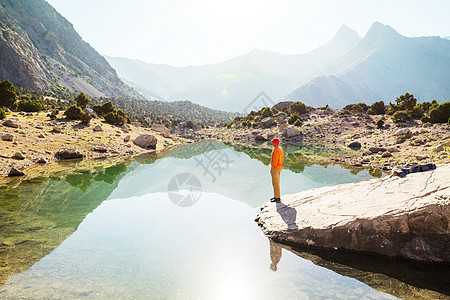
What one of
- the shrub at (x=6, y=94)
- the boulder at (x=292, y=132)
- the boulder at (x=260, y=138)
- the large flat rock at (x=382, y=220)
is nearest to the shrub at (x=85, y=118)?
the shrub at (x=6, y=94)

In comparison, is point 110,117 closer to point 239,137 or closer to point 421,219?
point 239,137

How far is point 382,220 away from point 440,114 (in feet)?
131

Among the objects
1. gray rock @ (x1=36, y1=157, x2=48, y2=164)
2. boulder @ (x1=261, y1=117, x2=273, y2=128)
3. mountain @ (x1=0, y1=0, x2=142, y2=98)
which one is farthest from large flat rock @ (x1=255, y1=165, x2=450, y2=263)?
mountain @ (x1=0, y1=0, x2=142, y2=98)

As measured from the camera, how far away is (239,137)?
66.9 m

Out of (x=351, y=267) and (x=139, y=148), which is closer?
(x=351, y=267)

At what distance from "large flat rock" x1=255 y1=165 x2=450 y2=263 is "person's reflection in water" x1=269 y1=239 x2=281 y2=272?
1.48 ft

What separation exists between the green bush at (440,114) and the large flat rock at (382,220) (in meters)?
36.1

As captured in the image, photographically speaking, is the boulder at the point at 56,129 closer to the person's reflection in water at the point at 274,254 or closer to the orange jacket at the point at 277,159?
the orange jacket at the point at 277,159

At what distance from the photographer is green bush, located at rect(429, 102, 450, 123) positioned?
35.9 m

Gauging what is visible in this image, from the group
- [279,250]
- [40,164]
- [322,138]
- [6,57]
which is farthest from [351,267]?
[6,57]

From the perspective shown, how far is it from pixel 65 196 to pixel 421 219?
717 inches

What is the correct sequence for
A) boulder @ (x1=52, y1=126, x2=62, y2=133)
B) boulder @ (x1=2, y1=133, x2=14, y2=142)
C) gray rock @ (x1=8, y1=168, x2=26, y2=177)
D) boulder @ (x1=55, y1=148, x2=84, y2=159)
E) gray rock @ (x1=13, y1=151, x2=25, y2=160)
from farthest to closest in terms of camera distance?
boulder @ (x1=52, y1=126, x2=62, y2=133), boulder @ (x1=55, y1=148, x2=84, y2=159), boulder @ (x1=2, y1=133, x2=14, y2=142), gray rock @ (x1=13, y1=151, x2=25, y2=160), gray rock @ (x1=8, y1=168, x2=26, y2=177)

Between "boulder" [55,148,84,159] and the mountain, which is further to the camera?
the mountain

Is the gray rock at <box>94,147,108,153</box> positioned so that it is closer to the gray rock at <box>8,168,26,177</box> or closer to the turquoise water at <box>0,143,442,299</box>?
the gray rock at <box>8,168,26,177</box>
